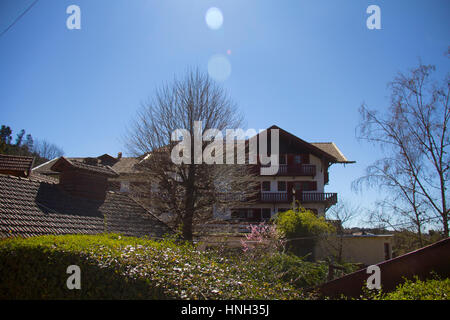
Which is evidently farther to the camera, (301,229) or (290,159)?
(290,159)

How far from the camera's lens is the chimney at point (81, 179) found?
1255 centimetres

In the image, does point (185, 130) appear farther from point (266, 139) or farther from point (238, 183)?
point (266, 139)

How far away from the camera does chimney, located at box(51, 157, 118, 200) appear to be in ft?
41.2

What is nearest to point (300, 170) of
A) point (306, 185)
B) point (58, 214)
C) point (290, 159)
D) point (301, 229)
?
point (290, 159)

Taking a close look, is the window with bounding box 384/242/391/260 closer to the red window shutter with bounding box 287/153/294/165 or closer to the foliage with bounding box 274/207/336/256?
the foliage with bounding box 274/207/336/256

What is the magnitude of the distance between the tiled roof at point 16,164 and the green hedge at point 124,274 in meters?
11.8

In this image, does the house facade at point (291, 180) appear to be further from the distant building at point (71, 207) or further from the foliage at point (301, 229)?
the distant building at point (71, 207)

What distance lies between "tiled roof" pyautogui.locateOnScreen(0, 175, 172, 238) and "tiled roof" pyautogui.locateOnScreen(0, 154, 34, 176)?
16.2 feet

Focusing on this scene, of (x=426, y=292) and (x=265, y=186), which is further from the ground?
(x=265, y=186)

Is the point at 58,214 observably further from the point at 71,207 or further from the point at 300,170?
the point at 300,170

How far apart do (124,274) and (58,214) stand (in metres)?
7.68

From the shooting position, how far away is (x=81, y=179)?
12.6m
